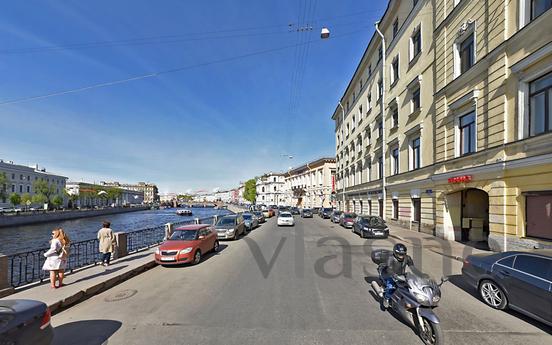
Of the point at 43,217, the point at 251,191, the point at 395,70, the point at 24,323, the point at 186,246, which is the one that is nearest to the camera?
the point at 24,323

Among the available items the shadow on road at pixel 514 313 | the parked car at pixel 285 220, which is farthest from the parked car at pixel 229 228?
the shadow on road at pixel 514 313

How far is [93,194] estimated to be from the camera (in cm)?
8800

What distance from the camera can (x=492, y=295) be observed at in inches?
217

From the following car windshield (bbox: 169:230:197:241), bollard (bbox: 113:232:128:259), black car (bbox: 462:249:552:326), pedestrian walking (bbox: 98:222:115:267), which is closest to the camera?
black car (bbox: 462:249:552:326)

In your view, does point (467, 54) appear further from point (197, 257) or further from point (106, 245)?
point (106, 245)

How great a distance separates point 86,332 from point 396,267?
576 centimetres

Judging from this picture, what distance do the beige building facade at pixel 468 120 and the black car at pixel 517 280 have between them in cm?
570

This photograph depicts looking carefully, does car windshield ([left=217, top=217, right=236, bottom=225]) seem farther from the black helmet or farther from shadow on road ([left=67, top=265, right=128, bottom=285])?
the black helmet

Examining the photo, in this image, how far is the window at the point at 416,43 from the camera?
1815 cm

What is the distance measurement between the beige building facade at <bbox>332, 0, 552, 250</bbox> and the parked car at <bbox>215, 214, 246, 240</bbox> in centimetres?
1199

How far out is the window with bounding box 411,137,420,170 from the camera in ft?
60.2

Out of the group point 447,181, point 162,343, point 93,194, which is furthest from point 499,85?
point 93,194

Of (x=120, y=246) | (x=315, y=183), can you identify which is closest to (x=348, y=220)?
(x=120, y=246)

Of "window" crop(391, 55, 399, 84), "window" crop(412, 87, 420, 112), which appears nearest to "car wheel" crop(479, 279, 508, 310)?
"window" crop(412, 87, 420, 112)
